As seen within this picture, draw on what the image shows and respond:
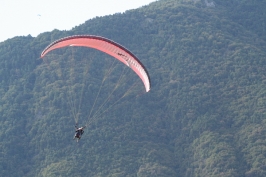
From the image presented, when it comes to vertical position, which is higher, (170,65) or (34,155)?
(170,65)

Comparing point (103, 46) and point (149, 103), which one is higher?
point (149, 103)

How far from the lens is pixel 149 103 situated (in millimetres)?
103562

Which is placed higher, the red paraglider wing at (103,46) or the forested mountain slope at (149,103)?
the forested mountain slope at (149,103)

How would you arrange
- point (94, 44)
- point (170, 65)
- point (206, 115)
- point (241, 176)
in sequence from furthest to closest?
1. point (170, 65)
2. point (206, 115)
3. point (241, 176)
4. point (94, 44)

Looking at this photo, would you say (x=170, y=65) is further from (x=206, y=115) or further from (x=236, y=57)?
(x=206, y=115)

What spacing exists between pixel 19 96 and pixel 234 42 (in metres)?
33.9

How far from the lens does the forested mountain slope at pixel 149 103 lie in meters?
87.1

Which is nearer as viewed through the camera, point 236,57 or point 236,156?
point 236,156

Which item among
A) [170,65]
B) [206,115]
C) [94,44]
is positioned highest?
[170,65]

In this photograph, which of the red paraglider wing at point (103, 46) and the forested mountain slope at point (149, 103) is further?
the forested mountain slope at point (149, 103)

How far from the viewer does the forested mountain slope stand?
286 ft

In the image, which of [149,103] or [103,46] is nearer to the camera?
[103,46]

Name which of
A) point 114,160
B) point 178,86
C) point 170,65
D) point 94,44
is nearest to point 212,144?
point 114,160

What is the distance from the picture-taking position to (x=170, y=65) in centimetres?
11150
